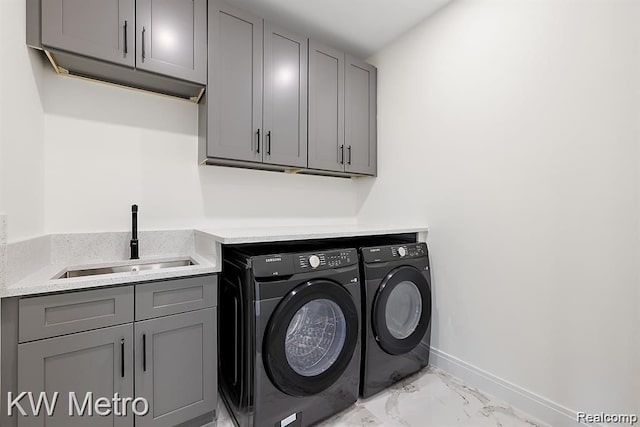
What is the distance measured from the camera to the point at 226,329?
170 centimetres

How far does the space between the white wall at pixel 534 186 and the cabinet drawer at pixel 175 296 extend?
161 centimetres

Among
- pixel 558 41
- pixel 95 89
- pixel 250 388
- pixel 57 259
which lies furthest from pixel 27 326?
pixel 558 41

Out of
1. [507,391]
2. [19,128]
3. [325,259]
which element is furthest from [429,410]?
[19,128]

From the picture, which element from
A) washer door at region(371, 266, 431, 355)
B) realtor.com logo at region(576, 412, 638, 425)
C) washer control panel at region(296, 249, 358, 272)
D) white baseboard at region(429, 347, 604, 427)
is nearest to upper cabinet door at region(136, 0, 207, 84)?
washer control panel at region(296, 249, 358, 272)

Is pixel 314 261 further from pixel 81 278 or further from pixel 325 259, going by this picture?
pixel 81 278

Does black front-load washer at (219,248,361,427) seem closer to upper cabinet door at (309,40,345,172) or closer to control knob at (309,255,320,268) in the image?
control knob at (309,255,320,268)

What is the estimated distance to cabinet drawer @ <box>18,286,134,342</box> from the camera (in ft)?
3.71

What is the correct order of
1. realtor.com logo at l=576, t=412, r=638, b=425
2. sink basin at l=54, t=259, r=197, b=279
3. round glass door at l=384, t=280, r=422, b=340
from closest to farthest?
realtor.com logo at l=576, t=412, r=638, b=425 < sink basin at l=54, t=259, r=197, b=279 < round glass door at l=384, t=280, r=422, b=340

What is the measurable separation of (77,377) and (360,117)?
8.12 ft

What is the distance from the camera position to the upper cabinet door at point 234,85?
5.93ft

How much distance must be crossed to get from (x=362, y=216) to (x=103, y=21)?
7.61 ft

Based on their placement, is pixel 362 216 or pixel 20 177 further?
pixel 362 216

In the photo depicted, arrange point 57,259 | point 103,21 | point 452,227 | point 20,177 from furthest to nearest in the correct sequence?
point 452,227
point 57,259
point 103,21
point 20,177

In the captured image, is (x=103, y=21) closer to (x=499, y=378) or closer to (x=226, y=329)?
(x=226, y=329)
